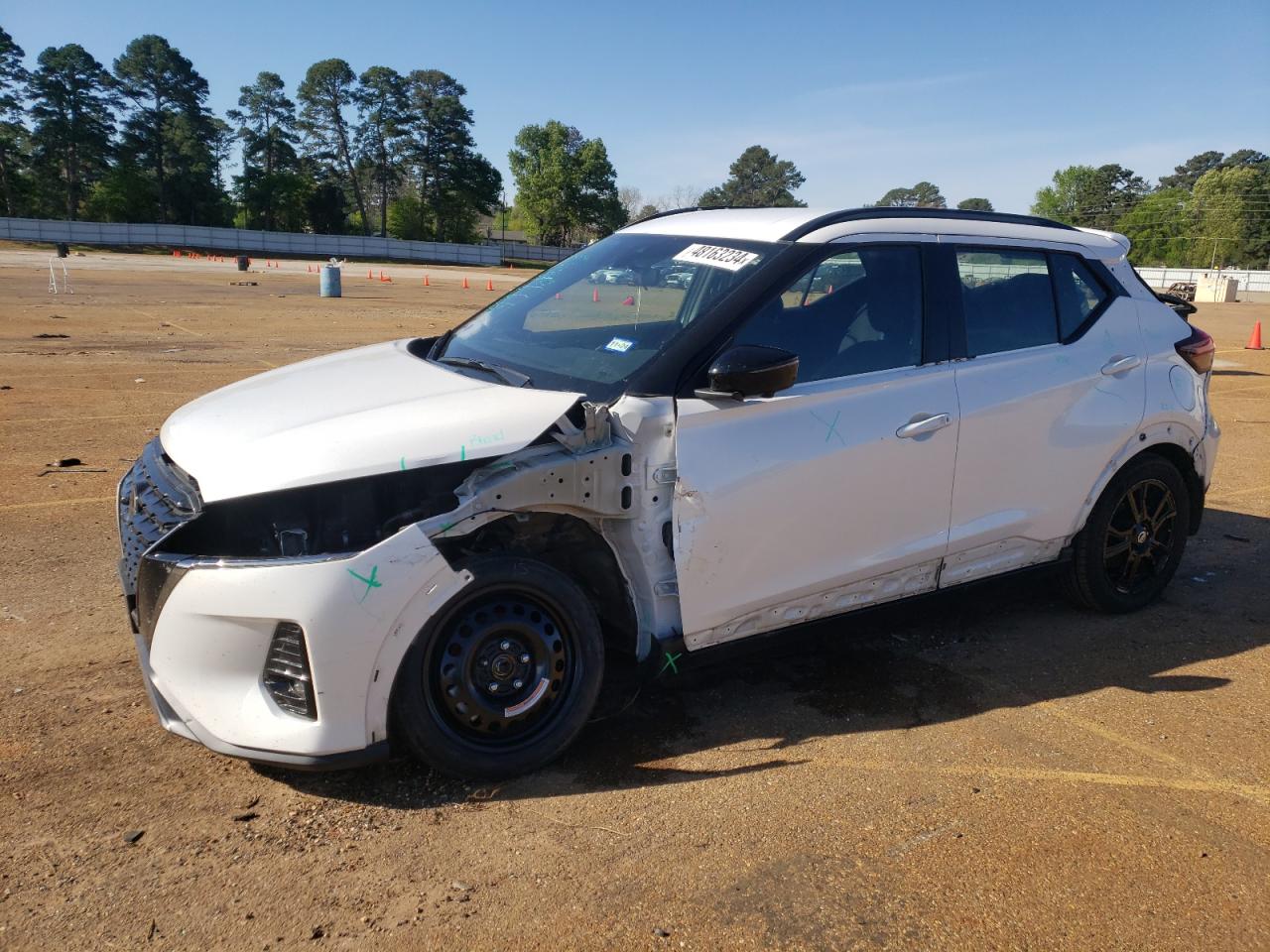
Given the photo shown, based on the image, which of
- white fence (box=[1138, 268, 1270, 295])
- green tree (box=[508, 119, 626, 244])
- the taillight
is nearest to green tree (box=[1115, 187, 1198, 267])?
white fence (box=[1138, 268, 1270, 295])

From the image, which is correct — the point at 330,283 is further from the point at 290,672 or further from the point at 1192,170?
the point at 1192,170

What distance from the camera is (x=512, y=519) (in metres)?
3.28

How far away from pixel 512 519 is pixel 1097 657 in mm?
2870

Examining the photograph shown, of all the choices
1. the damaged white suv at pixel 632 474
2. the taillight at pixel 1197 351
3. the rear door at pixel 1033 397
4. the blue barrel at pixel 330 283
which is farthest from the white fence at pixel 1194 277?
the damaged white suv at pixel 632 474

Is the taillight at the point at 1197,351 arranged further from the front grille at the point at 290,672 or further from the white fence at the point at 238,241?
the white fence at the point at 238,241

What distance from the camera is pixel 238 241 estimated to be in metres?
69.8

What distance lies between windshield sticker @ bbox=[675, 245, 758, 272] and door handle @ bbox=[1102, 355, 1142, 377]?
1926mm

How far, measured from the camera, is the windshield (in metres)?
3.65

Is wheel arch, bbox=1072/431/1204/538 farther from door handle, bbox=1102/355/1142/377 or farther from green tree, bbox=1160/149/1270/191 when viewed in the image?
green tree, bbox=1160/149/1270/191

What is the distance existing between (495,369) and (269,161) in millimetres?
98858

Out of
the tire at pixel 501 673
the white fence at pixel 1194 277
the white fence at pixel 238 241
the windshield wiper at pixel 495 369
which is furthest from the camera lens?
the white fence at pixel 238 241

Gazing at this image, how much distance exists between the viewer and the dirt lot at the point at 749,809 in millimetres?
2643

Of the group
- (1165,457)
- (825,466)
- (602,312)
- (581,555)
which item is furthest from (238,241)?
(825,466)

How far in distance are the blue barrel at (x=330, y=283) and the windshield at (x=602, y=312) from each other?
25640mm
